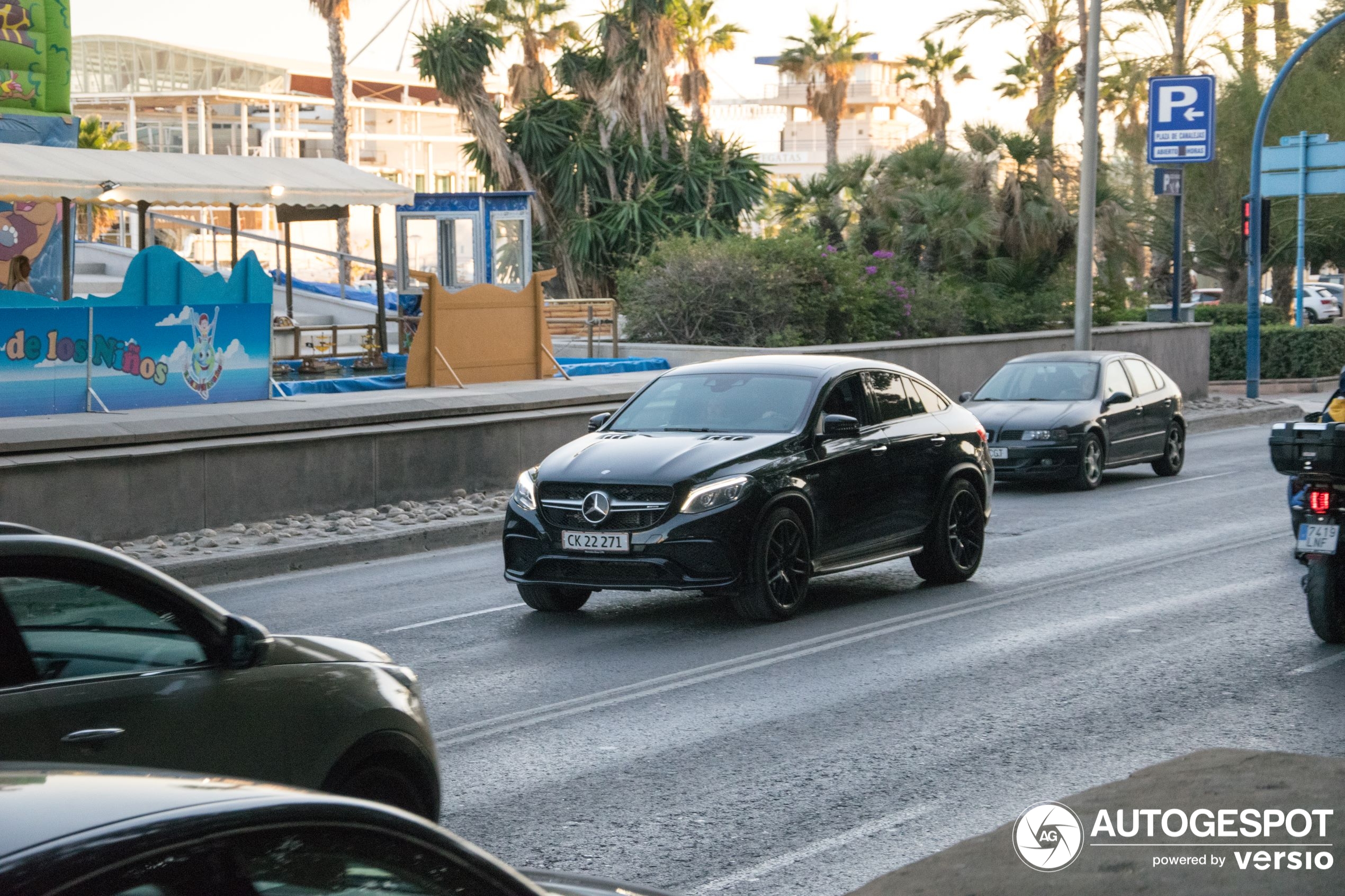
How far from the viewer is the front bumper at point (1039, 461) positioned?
1739 cm

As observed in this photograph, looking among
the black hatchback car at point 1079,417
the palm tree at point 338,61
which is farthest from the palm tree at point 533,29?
the black hatchback car at point 1079,417

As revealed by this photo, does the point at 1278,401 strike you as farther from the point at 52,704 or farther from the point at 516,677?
the point at 52,704

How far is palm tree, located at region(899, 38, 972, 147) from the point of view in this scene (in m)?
69.2

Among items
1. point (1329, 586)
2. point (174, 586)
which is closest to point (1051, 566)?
point (1329, 586)

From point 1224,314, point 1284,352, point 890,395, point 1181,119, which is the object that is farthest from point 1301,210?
point 890,395

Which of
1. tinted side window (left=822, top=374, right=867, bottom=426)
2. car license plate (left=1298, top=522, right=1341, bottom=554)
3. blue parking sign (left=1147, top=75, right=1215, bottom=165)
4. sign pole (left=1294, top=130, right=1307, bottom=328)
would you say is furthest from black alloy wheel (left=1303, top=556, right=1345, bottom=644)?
sign pole (left=1294, top=130, right=1307, bottom=328)

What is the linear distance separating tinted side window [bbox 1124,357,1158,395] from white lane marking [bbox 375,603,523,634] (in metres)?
10.4

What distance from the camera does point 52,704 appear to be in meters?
4.10

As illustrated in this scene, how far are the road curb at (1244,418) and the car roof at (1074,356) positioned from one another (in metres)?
7.11

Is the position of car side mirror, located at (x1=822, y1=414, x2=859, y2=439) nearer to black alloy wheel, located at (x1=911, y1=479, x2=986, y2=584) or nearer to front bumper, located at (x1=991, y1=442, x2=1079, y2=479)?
black alloy wheel, located at (x1=911, y1=479, x2=986, y2=584)

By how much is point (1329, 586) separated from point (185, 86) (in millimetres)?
103081

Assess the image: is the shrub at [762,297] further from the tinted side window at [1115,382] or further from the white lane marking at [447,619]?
the white lane marking at [447,619]

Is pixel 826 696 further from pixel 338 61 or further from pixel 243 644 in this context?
pixel 338 61

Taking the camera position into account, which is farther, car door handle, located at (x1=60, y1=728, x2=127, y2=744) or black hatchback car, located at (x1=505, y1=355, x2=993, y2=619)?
black hatchback car, located at (x1=505, y1=355, x2=993, y2=619)
